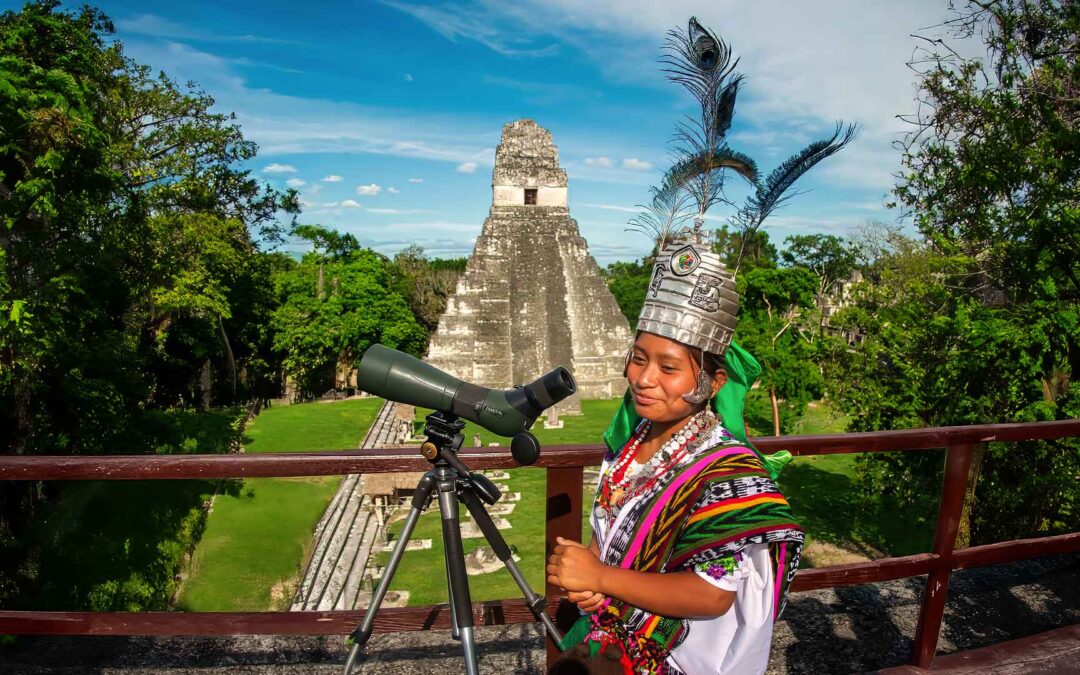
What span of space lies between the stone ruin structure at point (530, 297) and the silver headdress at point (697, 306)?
69.1 ft

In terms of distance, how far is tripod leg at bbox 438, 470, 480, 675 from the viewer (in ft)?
5.73

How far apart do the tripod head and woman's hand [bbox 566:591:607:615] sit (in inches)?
15.5

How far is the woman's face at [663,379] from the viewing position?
1535 mm

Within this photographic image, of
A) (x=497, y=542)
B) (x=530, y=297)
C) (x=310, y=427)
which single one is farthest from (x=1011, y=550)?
(x=530, y=297)

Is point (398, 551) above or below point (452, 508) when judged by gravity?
below

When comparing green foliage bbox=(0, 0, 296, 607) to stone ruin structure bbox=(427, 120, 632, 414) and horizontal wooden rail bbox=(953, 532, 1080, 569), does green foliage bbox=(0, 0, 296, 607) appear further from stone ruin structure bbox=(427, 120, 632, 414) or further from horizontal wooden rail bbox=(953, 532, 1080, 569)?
stone ruin structure bbox=(427, 120, 632, 414)

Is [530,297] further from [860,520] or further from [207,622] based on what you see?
[207,622]

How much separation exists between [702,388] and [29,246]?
9.84 meters

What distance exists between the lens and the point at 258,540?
37.3 feet

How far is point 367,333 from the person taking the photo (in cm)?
2848

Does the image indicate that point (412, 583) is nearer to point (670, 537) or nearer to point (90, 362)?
point (90, 362)

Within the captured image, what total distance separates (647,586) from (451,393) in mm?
715

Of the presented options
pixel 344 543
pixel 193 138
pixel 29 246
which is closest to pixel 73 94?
pixel 29 246

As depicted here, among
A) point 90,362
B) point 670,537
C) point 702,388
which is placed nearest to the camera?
point 670,537
